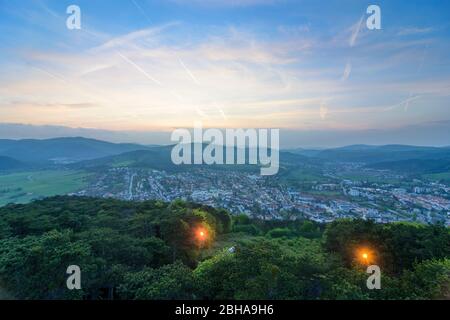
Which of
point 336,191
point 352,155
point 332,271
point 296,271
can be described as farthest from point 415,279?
point 352,155

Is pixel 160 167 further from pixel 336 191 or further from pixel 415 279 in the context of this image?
pixel 415 279

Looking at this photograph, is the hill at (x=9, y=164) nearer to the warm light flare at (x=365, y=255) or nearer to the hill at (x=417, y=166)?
the hill at (x=417, y=166)

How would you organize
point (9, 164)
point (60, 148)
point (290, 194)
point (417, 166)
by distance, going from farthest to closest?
1. point (60, 148)
2. point (9, 164)
3. point (417, 166)
4. point (290, 194)

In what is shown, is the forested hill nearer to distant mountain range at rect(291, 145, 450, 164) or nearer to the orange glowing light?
the orange glowing light
